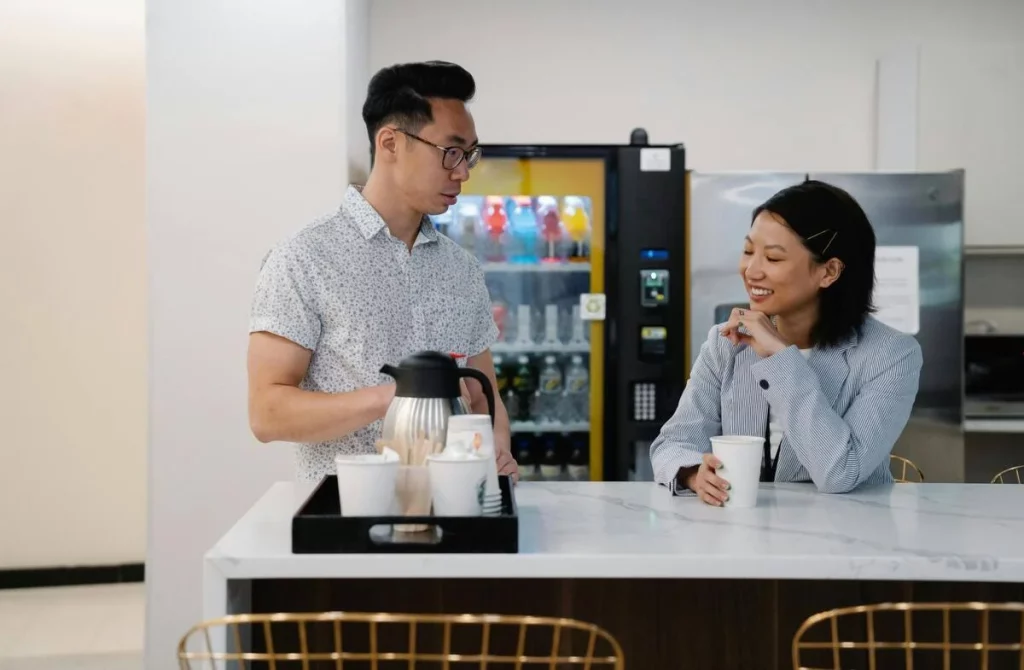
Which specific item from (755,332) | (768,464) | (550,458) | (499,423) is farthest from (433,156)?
(550,458)

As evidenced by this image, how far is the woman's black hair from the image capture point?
2.17 metres

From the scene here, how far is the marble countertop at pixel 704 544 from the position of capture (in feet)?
4.70

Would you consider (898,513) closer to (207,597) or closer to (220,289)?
(207,597)

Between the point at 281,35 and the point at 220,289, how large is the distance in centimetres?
89

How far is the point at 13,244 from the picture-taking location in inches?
185

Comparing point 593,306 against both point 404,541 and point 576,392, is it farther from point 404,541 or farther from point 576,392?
point 404,541

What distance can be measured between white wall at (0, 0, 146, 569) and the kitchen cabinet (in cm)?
360

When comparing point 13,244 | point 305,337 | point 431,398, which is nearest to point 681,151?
point 305,337

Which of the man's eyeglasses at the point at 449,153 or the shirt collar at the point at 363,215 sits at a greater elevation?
the man's eyeglasses at the point at 449,153

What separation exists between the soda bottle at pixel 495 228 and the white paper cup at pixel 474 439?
241 cm

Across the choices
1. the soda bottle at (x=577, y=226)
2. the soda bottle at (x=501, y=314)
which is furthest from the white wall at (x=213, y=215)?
the soda bottle at (x=577, y=226)

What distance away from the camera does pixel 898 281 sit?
381 cm

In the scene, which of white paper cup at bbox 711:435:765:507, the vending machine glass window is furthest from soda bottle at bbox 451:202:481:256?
white paper cup at bbox 711:435:765:507

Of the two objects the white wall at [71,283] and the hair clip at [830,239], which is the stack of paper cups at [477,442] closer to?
the hair clip at [830,239]
